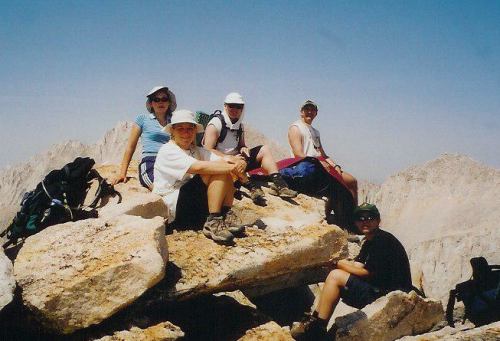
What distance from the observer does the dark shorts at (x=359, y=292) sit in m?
6.40

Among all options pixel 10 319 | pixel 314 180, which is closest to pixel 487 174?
pixel 314 180

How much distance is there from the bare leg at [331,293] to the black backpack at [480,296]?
192cm

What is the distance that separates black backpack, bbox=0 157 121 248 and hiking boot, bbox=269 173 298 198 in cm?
367

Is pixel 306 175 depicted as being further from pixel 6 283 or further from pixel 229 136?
pixel 6 283

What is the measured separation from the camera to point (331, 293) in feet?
20.9

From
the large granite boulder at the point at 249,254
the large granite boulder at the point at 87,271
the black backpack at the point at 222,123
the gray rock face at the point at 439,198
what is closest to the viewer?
the large granite boulder at the point at 87,271

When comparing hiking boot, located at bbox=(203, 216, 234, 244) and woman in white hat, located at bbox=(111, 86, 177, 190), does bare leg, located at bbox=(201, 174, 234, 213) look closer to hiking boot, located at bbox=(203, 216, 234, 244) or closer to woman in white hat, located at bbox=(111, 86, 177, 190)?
hiking boot, located at bbox=(203, 216, 234, 244)

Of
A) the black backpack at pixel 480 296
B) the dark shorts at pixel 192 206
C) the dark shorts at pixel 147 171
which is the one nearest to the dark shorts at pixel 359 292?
the black backpack at pixel 480 296

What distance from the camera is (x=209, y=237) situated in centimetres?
612

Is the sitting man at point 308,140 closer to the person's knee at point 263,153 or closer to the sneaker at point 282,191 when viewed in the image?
the person's knee at point 263,153

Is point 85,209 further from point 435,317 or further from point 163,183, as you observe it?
point 435,317

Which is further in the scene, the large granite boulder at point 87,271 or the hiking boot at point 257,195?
the hiking boot at point 257,195

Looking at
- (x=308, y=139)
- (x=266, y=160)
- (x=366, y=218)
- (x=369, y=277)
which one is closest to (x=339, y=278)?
(x=369, y=277)

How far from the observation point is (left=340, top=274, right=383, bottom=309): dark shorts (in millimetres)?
6402
